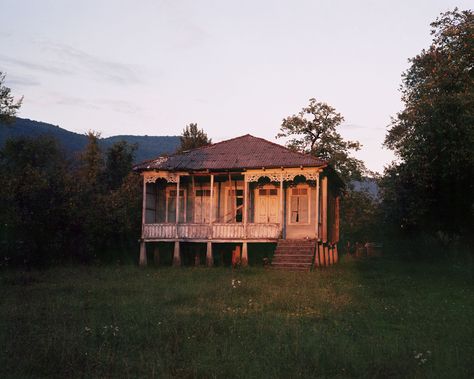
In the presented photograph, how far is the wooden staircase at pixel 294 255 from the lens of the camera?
25.7 m

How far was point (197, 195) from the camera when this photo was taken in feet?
108

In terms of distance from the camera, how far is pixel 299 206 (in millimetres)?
30938

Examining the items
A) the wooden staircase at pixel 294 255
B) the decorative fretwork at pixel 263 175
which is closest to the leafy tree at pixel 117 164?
the decorative fretwork at pixel 263 175

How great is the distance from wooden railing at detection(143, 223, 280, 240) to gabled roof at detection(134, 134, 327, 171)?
111 inches

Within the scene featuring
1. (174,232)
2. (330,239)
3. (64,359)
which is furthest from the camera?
(330,239)

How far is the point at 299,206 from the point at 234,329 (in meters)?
19.5

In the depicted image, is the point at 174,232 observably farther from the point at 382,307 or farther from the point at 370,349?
the point at 370,349

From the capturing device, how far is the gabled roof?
28.7 meters

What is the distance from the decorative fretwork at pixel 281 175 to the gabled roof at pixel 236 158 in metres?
0.47

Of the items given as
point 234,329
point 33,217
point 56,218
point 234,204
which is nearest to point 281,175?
point 234,204

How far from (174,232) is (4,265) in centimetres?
793

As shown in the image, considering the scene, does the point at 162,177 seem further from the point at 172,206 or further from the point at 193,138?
the point at 193,138

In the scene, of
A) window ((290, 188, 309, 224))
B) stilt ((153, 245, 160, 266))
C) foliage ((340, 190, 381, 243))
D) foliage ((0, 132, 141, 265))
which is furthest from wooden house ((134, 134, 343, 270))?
foliage ((340, 190, 381, 243))

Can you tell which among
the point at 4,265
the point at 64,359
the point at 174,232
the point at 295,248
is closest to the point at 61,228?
the point at 4,265
